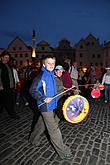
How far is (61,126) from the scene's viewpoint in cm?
622

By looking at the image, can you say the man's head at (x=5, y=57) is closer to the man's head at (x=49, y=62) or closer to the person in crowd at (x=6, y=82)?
the person in crowd at (x=6, y=82)

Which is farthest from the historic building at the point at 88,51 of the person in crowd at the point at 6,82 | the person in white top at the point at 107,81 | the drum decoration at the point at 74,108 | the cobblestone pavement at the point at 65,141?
the drum decoration at the point at 74,108

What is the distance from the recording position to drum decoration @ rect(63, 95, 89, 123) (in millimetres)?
4051

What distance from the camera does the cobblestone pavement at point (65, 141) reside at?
400 centimetres

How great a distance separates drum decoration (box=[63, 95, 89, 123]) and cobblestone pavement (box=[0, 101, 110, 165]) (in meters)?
0.81

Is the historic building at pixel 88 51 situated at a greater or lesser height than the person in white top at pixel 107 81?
greater

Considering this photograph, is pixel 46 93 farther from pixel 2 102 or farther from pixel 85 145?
pixel 2 102

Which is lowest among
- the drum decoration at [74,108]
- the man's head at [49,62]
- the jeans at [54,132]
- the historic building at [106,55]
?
the jeans at [54,132]

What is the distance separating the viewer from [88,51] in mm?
49688

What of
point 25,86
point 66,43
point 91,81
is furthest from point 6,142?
point 66,43

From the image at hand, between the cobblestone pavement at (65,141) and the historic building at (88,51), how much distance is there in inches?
1715

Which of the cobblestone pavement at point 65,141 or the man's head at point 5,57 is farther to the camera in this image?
the man's head at point 5,57

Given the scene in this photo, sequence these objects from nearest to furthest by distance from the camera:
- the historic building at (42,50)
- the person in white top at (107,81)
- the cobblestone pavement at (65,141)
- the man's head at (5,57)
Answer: the cobblestone pavement at (65,141) < the man's head at (5,57) < the person in white top at (107,81) < the historic building at (42,50)

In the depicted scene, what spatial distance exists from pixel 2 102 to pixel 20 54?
45179mm
